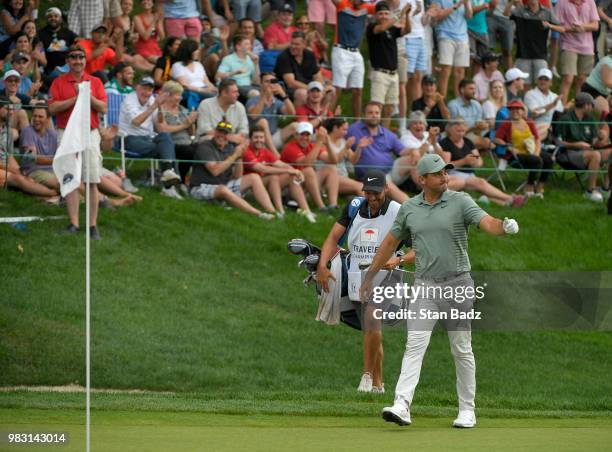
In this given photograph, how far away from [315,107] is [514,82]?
13.1ft

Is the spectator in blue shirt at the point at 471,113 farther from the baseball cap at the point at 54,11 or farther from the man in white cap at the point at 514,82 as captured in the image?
the baseball cap at the point at 54,11

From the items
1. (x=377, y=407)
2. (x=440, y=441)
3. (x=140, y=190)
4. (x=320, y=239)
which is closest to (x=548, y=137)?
(x=320, y=239)

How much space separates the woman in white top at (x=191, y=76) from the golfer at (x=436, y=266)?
10.3 meters

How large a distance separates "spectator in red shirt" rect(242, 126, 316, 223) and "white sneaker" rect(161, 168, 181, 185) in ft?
3.30

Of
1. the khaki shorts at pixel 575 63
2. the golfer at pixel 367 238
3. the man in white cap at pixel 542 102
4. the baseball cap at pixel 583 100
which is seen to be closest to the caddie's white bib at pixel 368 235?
the golfer at pixel 367 238

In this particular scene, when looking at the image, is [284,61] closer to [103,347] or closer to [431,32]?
[431,32]

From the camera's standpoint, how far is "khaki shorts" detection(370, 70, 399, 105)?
70.0 feet

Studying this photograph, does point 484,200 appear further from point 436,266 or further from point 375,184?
point 436,266

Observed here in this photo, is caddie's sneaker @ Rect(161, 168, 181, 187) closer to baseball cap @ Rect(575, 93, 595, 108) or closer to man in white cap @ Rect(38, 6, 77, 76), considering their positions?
man in white cap @ Rect(38, 6, 77, 76)

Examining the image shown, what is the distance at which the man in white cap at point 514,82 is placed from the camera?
73.2 feet

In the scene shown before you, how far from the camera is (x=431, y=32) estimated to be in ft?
74.8

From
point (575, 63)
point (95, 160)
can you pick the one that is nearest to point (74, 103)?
point (95, 160)

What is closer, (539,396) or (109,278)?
(539,396)

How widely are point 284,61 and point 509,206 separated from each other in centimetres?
435
